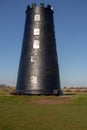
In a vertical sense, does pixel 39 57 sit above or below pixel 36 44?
below

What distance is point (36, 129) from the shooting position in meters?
10.6

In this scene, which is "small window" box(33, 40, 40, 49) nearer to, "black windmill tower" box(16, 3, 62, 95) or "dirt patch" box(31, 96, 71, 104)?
"black windmill tower" box(16, 3, 62, 95)

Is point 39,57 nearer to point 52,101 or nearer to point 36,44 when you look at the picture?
point 36,44

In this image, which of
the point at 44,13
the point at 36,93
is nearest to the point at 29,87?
the point at 36,93

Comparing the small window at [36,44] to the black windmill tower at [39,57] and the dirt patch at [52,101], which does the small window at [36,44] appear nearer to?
the black windmill tower at [39,57]

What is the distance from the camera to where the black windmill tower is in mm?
28562

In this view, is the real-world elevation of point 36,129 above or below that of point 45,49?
below

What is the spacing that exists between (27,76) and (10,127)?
17.8 metres

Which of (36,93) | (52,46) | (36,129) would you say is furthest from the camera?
(52,46)

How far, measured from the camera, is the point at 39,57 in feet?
95.9

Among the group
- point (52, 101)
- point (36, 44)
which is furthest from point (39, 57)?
point (52, 101)

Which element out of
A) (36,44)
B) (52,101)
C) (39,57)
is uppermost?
(36,44)

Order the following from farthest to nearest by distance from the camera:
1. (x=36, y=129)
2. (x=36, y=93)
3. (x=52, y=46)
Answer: (x=52, y=46) < (x=36, y=93) < (x=36, y=129)

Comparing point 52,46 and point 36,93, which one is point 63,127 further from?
point 52,46
